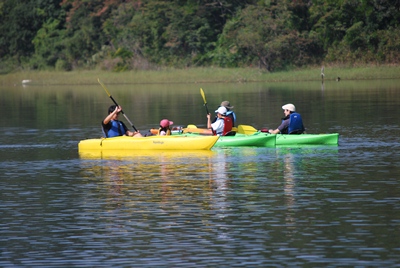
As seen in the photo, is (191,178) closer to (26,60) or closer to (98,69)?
(98,69)

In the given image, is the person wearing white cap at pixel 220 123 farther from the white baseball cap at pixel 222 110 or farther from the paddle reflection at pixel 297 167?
the paddle reflection at pixel 297 167

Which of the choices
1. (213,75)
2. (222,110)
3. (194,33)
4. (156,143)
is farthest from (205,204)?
(194,33)

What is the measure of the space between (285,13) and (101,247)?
52.2 metres

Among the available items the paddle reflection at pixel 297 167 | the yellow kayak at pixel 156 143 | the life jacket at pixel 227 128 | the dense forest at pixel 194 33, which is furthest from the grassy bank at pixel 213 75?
the yellow kayak at pixel 156 143

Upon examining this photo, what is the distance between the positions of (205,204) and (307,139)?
8310 mm

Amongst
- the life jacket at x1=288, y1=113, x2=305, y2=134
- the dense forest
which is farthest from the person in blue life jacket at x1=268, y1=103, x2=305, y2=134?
the dense forest

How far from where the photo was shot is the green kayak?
23.3 metres

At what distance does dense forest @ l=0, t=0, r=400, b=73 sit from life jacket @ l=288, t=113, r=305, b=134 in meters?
38.5

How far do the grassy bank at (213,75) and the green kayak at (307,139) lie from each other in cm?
3800

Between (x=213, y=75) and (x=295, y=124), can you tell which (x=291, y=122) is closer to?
(x=295, y=124)

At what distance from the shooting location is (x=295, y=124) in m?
23.6

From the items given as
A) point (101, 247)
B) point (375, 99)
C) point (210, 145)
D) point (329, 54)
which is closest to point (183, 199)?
point (101, 247)

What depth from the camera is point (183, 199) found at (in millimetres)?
15914

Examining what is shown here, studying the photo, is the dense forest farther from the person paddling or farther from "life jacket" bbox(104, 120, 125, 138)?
"life jacket" bbox(104, 120, 125, 138)
